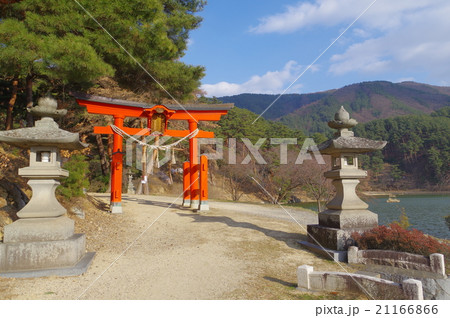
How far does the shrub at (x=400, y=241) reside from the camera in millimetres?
4301

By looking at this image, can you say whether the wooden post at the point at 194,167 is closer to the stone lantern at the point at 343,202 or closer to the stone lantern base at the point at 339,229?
the stone lantern at the point at 343,202

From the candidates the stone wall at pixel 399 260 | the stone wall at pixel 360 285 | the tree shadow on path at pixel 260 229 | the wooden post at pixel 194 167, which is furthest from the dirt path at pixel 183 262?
the wooden post at pixel 194 167

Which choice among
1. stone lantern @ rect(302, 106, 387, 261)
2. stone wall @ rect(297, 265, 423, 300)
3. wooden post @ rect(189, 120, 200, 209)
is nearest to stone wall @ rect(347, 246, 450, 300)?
stone lantern @ rect(302, 106, 387, 261)

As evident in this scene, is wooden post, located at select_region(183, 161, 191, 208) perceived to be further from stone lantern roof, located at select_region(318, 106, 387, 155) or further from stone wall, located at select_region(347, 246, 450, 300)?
stone wall, located at select_region(347, 246, 450, 300)

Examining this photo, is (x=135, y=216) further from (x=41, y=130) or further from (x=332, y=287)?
(x=332, y=287)

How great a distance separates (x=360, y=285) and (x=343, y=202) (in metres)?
2.43

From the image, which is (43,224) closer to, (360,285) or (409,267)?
(360,285)

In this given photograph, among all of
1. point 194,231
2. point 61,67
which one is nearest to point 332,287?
point 194,231

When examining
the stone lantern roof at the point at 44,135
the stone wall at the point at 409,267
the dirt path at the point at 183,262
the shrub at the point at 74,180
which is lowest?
the dirt path at the point at 183,262

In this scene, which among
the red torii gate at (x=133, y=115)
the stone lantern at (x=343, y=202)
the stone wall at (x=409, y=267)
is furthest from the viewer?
the red torii gate at (x=133, y=115)

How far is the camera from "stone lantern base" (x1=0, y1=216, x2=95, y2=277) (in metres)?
4.25

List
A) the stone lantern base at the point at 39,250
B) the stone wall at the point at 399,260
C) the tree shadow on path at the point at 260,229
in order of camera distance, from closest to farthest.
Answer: the stone wall at the point at 399,260 → the stone lantern base at the point at 39,250 → the tree shadow on path at the point at 260,229

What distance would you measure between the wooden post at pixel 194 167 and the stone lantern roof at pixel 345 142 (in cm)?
612

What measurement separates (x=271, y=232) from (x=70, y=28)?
26.1 ft
